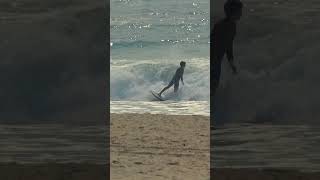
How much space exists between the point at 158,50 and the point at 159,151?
16.7 meters

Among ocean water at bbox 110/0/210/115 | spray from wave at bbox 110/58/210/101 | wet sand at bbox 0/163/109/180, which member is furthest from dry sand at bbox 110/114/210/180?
spray from wave at bbox 110/58/210/101

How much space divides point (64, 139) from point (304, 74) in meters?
1.90

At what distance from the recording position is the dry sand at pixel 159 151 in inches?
218

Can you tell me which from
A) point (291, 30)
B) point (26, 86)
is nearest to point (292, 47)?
point (291, 30)

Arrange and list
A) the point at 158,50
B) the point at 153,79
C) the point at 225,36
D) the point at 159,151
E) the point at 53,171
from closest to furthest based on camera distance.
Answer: the point at 225,36 → the point at 53,171 → the point at 159,151 → the point at 153,79 → the point at 158,50

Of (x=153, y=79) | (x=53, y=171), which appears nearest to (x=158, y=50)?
(x=153, y=79)

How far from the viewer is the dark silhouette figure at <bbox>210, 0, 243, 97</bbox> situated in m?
4.24

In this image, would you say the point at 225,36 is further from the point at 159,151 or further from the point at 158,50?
the point at 158,50

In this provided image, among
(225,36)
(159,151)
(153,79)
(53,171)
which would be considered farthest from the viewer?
(153,79)

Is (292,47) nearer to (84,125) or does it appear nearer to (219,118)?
(219,118)

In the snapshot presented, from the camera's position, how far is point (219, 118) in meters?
4.31

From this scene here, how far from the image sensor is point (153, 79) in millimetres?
19828

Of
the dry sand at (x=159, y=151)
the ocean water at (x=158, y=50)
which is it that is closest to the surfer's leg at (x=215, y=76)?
the dry sand at (x=159, y=151)

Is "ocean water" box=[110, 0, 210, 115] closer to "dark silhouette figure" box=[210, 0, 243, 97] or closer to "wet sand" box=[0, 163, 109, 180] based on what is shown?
"wet sand" box=[0, 163, 109, 180]
